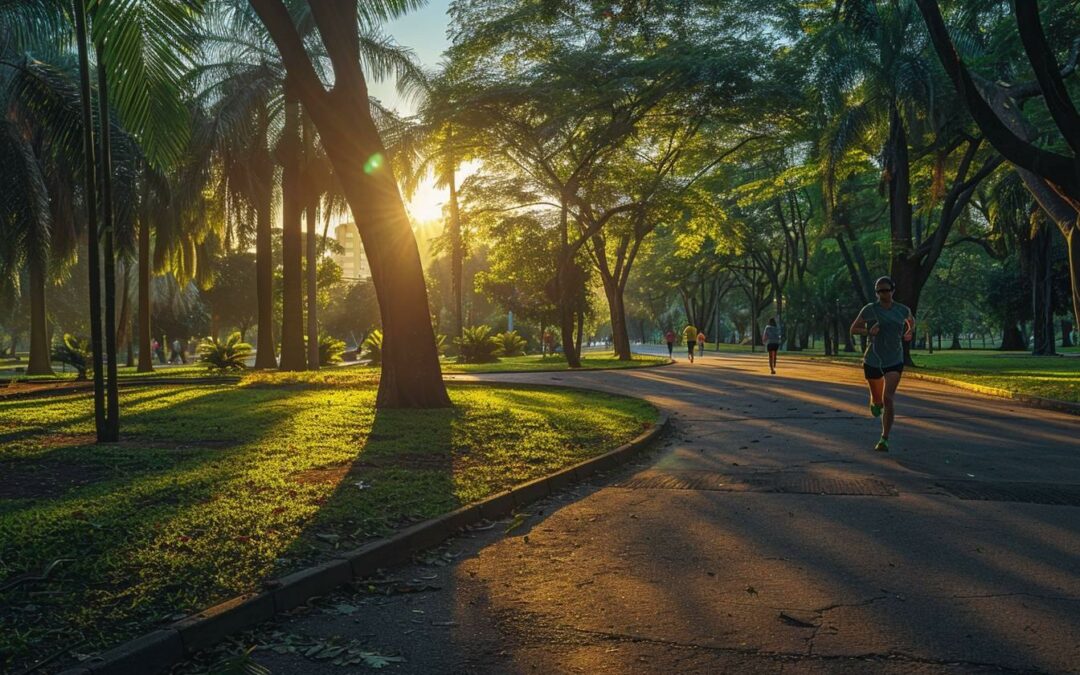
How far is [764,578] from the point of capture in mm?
4570

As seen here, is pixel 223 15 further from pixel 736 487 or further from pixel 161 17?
pixel 736 487

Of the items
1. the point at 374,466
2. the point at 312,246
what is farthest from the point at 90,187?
the point at 312,246

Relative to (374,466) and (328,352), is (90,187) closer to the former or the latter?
(374,466)

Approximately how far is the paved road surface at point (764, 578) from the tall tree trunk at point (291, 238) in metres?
17.5

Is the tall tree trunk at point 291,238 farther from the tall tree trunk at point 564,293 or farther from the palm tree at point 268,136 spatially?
the tall tree trunk at point 564,293

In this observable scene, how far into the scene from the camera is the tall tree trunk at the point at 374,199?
469 inches

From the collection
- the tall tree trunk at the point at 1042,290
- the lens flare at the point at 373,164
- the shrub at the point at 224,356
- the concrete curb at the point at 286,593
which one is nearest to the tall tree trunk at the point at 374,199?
the lens flare at the point at 373,164

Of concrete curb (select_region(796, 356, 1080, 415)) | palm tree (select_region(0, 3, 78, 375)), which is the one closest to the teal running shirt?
concrete curb (select_region(796, 356, 1080, 415))

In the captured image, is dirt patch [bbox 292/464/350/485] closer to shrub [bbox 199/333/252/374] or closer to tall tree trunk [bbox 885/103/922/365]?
shrub [bbox 199/333/252/374]

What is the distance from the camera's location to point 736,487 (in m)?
7.30

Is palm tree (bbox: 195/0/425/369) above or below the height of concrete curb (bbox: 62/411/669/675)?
above

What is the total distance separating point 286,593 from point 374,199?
892cm

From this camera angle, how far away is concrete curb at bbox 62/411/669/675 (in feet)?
10.9

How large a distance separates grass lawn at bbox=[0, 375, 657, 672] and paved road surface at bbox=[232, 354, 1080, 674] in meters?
0.65
